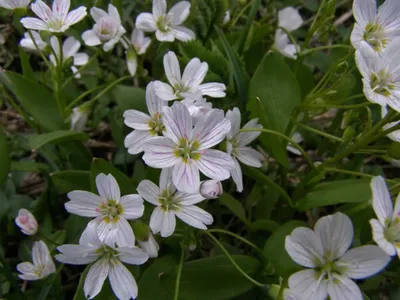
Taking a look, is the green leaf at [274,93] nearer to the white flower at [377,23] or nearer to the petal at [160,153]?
the white flower at [377,23]

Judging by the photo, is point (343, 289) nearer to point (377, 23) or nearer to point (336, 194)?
point (336, 194)

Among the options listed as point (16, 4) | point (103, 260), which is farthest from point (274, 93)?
point (16, 4)

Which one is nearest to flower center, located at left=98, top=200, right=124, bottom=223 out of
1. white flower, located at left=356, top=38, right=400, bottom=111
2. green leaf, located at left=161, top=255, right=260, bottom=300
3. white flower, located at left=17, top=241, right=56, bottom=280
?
green leaf, located at left=161, top=255, right=260, bottom=300

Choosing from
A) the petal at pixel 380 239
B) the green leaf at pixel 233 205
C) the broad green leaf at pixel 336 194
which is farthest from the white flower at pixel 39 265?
the petal at pixel 380 239

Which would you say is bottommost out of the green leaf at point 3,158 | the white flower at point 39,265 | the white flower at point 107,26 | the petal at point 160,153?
the white flower at point 39,265

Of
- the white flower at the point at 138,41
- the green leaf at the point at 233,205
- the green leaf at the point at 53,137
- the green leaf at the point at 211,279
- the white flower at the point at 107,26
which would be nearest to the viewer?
the green leaf at the point at 211,279

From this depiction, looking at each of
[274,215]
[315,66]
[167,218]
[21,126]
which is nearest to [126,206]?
[167,218]
